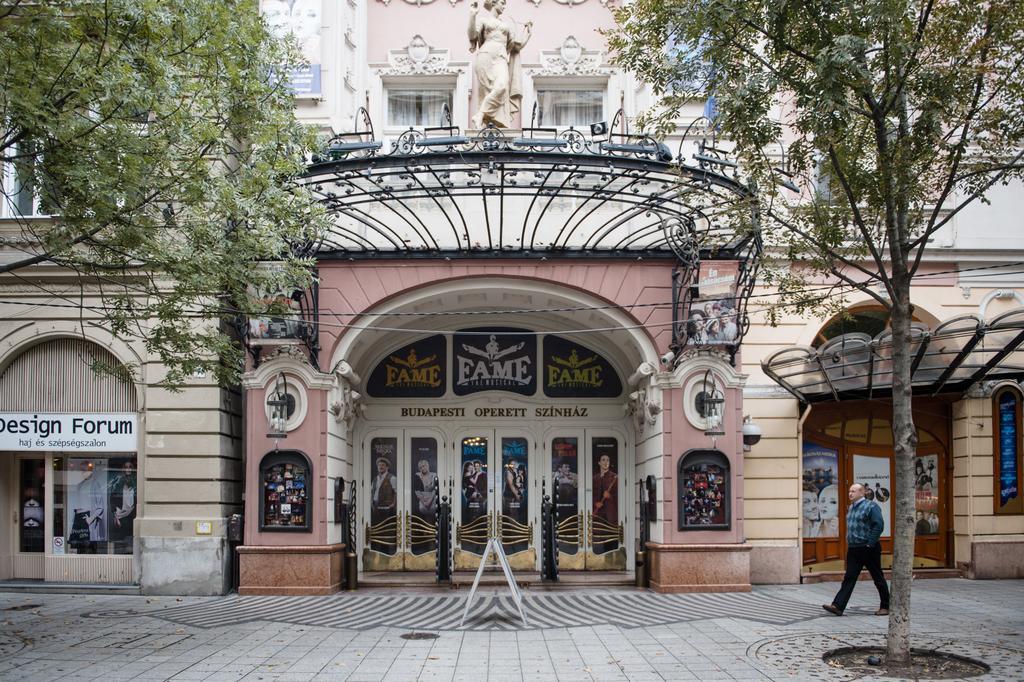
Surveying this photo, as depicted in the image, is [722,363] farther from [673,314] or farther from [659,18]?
[659,18]

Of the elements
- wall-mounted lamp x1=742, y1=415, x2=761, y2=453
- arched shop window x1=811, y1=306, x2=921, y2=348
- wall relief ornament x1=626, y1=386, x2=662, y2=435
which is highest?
arched shop window x1=811, y1=306, x2=921, y2=348

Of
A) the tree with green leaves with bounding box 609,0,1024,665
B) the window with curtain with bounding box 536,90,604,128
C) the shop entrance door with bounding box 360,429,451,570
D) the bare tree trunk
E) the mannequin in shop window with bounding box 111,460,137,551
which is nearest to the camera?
the bare tree trunk

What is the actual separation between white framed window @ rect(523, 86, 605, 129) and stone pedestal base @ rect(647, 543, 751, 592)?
7.72 meters

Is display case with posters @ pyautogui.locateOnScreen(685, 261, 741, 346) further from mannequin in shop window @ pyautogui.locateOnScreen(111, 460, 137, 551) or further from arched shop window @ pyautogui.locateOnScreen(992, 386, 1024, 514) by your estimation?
mannequin in shop window @ pyautogui.locateOnScreen(111, 460, 137, 551)

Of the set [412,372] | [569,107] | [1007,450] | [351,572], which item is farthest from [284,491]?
[1007,450]

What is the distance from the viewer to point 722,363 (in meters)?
15.3

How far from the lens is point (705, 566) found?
14.9 m

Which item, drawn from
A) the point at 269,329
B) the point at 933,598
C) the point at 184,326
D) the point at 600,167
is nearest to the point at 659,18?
the point at 600,167

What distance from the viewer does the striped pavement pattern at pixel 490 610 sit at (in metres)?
12.4

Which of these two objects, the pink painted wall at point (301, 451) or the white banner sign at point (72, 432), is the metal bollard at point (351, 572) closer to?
the pink painted wall at point (301, 451)

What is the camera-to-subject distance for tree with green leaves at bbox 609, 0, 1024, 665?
32.1ft

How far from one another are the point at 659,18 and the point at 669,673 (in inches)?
269

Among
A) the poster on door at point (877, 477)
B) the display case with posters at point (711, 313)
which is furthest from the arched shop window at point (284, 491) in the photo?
the poster on door at point (877, 477)

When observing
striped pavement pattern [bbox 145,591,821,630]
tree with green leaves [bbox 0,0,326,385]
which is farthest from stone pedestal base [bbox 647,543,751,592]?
tree with green leaves [bbox 0,0,326,385]
